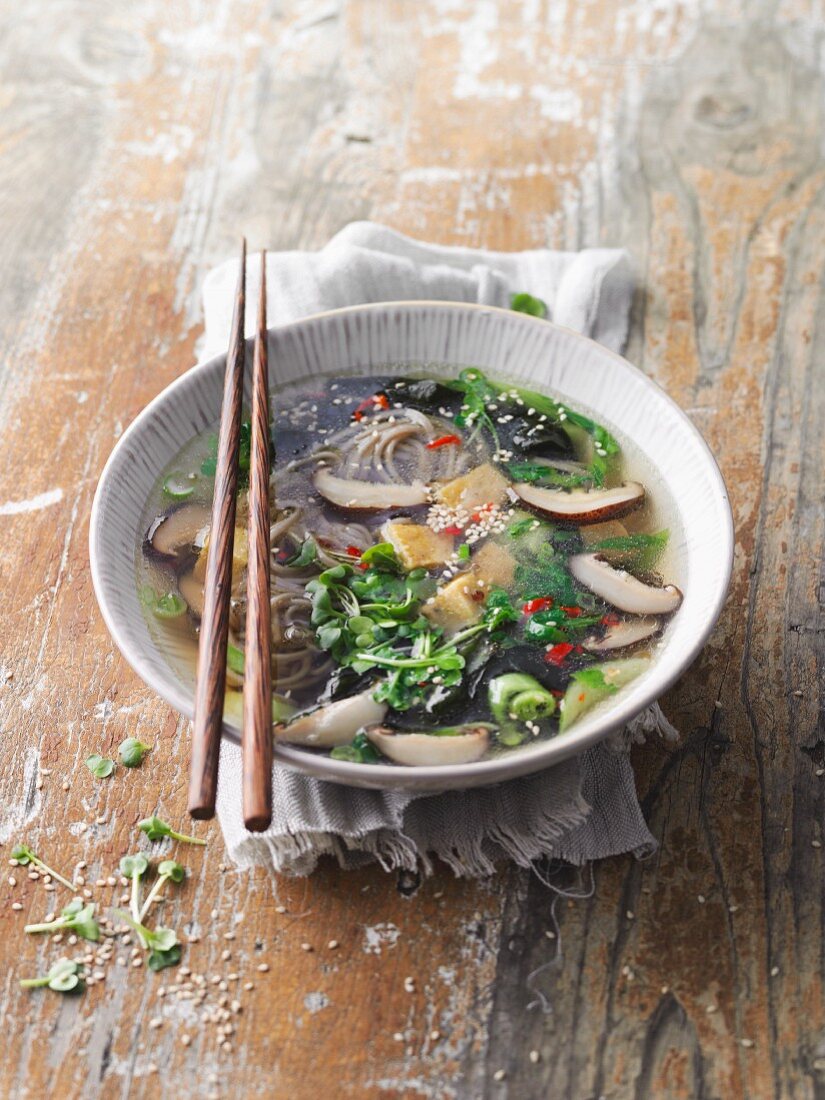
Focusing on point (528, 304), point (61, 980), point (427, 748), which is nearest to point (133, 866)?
point (61, 980)

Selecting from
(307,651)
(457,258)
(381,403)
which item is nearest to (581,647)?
(307,651)

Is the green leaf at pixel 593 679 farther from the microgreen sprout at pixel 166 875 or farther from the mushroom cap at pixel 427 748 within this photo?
the microgreen sprout at pixel 166 875

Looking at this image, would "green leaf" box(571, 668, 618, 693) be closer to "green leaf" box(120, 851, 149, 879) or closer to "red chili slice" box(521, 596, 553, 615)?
"red chili slice" box(521, 596, 553, 615)

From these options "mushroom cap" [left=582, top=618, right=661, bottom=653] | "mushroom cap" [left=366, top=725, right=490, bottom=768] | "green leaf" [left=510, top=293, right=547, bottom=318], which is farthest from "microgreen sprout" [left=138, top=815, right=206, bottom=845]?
"green leaf" [left=510, top=293, right=547, bottom=318]

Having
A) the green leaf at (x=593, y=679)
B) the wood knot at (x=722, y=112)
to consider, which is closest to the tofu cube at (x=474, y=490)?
the green leaf at (x=593, y=679)

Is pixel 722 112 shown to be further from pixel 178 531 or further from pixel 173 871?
pixel 173 871

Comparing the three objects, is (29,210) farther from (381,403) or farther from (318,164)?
(381,403)

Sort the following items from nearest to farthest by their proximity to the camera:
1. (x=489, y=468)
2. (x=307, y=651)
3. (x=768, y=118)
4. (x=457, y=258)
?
(x=307, y=651) → (x=489, y=468) → (x=457, y=258) → (x=768, y=118)
